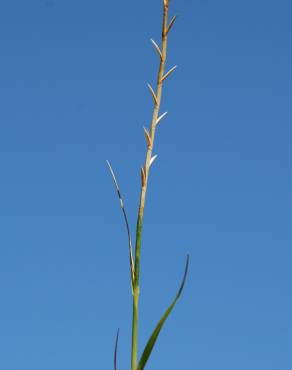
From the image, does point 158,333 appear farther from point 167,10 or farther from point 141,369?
point 167,10

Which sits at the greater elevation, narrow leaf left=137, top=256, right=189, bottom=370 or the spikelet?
the spikelet

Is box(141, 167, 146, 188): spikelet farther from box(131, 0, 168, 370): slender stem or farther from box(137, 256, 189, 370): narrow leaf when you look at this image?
box(137, 256, 189, 370): narrow leaf

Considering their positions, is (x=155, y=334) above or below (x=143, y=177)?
below

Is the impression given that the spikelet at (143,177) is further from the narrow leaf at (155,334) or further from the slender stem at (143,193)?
the narrow leaf at (155,334)

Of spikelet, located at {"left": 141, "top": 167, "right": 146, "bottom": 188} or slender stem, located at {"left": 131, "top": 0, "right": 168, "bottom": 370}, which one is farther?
spikelet, located at {"left": 141, "top": 167, "right": 146, "bottom": 188}

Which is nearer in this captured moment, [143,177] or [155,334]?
[155,334]

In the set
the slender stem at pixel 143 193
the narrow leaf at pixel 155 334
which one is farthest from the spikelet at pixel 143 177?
the narrow leaf at pixel 155 334

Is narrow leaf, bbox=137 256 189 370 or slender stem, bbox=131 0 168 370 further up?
slender stem, bbox=131 0 168 370

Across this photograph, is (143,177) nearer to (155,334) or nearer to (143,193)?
(143,193)

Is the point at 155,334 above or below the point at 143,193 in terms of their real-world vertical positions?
below

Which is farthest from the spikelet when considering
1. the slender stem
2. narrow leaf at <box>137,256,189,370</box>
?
narrow leaf at <box>137,256,189,370</box>

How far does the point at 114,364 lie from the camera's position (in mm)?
1438

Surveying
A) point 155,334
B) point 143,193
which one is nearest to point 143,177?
point 143,193

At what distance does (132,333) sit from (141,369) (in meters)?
0.09
